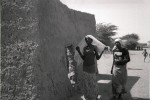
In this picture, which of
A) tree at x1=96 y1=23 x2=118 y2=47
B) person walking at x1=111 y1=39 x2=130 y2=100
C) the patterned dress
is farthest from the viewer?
tree at x1=96 y1=23 x2=118 y2=47

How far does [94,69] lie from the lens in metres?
6.50

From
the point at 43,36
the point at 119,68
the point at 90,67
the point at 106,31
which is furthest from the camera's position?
the point at 106,31

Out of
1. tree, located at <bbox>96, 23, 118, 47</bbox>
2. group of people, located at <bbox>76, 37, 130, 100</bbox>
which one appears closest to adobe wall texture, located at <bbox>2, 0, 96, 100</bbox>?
group of people, located at <bbox>76, 37, 130, 100</bbox>

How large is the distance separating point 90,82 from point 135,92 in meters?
2.60

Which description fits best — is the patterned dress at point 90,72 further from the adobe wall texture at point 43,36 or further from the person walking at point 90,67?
the adobe wall texture at point 43,36

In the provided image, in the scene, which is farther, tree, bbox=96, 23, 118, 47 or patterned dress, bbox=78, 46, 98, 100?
tree, bbox=96, 23, 118, 47

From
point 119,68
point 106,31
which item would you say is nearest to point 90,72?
point 119,68

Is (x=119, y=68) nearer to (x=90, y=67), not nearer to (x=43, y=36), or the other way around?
(x=90, y=67)

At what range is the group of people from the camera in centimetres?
649

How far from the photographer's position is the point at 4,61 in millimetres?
5926

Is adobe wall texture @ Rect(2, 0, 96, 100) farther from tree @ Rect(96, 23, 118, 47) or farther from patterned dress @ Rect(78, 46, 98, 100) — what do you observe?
tree @ Rect(96, 23, 118, 47)

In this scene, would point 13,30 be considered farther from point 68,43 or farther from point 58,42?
point 68,43

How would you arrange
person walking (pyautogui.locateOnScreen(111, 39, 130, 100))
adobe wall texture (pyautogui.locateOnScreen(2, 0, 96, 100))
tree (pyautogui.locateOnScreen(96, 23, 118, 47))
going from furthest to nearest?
1. tree (pyautogui.locateOnScreen(96, 23, 118, 47))
2. person walking (pyautogui.locateOnScreen(111, 39, 130, 100))
3. adobe wall texture (pyautogui.locateOnScreen(2, 0, 96, 100))

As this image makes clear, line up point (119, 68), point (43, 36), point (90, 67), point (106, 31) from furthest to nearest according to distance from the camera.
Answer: point (106, 31) → point (119, 68) → point (90, 67) → point (43, 36)
